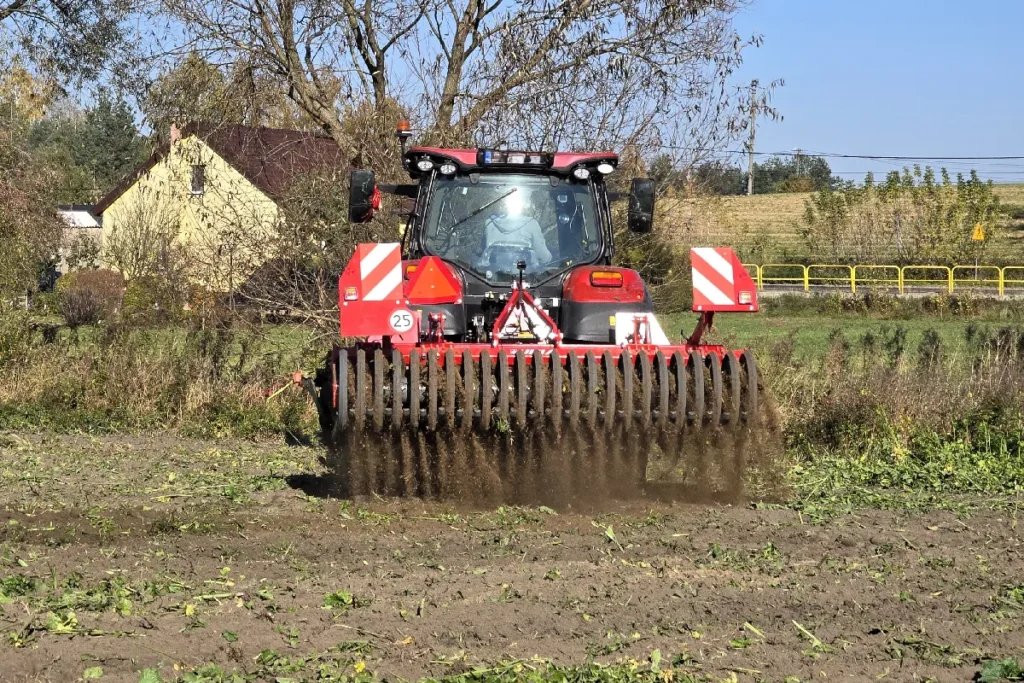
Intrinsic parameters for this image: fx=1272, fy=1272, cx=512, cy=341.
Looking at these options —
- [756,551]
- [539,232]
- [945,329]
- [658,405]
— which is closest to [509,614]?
[756,551]

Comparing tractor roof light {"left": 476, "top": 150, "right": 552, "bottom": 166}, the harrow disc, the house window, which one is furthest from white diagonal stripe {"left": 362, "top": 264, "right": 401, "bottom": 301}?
the house window

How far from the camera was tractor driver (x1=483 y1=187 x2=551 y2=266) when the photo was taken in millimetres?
8094

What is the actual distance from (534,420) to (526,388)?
0.18 metres

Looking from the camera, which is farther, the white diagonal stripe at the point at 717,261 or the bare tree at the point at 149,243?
the bare tree at the point at 149,243

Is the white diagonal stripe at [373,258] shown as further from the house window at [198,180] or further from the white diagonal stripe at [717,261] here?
the house window at [198,180]

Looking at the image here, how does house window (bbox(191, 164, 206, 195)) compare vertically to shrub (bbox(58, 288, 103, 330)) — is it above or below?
above

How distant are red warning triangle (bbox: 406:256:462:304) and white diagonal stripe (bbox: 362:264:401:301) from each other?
494 millimetres

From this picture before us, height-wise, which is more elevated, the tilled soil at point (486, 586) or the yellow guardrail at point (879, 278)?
the yellow guardrail at point (879, 278)

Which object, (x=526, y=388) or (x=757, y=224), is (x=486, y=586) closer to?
(x=526, y=388)

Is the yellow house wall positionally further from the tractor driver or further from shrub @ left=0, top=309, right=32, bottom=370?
the tractor driver

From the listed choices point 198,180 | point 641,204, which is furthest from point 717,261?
point 198,180

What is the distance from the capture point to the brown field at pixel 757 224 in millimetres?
14531

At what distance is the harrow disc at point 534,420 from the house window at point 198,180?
6683 millimetres

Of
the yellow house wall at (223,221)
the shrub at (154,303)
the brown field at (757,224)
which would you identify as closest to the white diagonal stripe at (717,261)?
the yellow house wall at (223,221)
